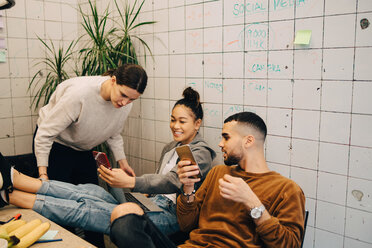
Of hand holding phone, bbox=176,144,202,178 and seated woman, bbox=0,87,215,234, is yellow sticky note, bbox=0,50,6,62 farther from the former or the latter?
hand holding phone, bbox=176,144,202,178

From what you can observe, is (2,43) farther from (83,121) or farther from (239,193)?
(239,193)

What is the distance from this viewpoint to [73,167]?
2375mm

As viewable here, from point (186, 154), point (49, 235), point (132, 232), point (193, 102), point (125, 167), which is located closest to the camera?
point (132, 232)

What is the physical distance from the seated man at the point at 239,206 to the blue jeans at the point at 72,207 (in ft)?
1.30

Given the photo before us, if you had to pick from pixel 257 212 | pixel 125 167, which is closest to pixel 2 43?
pixel 125 167

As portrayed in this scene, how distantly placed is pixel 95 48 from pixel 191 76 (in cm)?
86

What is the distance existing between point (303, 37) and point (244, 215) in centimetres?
101

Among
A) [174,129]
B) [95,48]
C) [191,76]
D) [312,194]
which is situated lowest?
[312,194]

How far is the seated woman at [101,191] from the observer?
1540 millimetres

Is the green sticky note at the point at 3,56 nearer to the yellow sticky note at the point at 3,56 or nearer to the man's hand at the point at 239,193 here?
the yellow sticky note at the point at 3,56

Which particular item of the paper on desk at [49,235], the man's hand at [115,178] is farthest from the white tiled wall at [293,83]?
the paper on desk at [49,235]

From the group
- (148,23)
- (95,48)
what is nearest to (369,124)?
(148,23)

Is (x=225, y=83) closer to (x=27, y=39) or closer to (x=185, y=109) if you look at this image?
(x=185, y=109)

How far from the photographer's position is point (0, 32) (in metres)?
2.82
